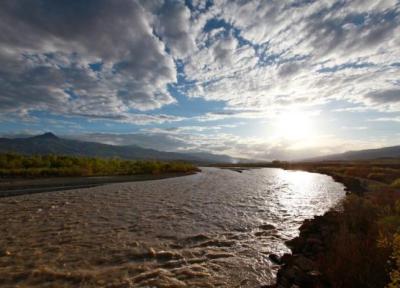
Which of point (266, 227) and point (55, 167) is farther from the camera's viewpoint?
point (55, 167)

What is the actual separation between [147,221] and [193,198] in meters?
9.52

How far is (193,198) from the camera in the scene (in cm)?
2544

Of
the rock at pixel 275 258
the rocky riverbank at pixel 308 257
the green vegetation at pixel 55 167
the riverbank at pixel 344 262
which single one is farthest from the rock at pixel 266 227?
the green vegetation at pixel 55 167

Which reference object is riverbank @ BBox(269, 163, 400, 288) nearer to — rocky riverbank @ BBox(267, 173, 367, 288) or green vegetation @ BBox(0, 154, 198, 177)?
rocky riverbank @ BBox(267, 173, 367, 288)

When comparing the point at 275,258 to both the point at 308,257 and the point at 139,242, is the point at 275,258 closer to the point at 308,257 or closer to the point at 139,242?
the point at 308,257

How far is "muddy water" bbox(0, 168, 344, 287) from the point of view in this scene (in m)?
9.00

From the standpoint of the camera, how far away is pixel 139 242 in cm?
1248

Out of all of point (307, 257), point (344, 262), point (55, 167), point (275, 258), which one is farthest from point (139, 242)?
point (55, 167)

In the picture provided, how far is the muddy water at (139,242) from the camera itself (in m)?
9.00

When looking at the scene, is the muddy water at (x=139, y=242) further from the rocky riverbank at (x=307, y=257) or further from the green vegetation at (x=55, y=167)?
the green vegetation at (x=55, y=167)

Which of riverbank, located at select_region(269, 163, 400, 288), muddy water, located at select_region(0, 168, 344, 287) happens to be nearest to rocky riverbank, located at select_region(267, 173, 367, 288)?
riverbank, located at select_region(269, 163, 400, 288)

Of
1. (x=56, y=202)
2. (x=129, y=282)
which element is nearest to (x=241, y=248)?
(x=129, y=282)

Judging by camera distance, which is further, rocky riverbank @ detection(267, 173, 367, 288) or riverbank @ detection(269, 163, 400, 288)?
rocky riverbank @ detection(267, 173, 367, 288)

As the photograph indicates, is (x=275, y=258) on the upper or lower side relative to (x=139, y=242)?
lower
